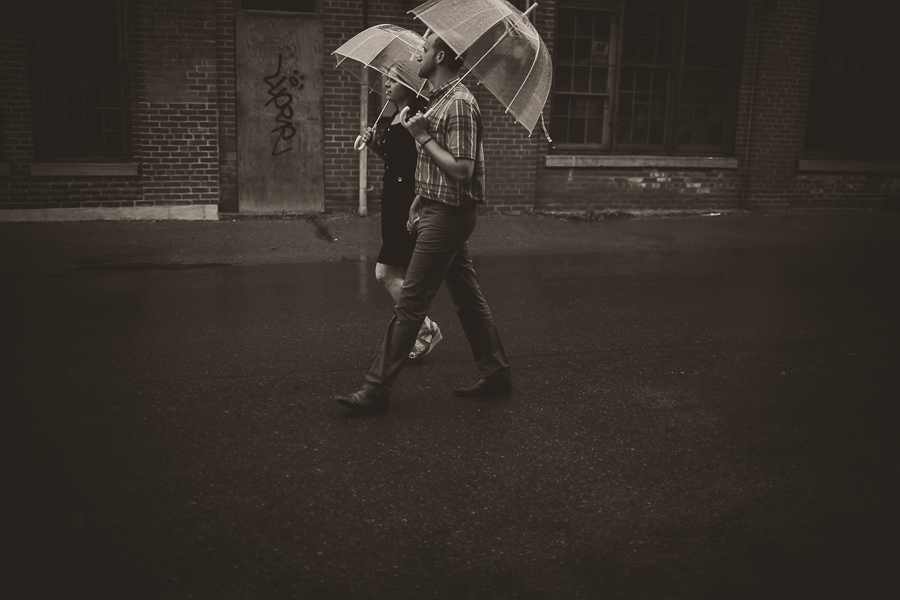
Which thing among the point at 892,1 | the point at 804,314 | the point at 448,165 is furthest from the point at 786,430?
the point at 892,1

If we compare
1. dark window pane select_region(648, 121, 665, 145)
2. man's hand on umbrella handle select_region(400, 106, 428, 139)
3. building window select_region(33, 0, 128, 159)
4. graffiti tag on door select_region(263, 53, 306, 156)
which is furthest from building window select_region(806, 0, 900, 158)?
man's hand on umbrella handle select_region(400, 106, 428, 139)

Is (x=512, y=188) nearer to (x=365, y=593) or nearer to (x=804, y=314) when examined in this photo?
(x=804, y=314)

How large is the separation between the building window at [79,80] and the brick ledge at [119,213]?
0.69 meters

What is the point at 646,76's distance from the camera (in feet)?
42.5

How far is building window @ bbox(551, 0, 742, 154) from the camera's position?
41.3 feet

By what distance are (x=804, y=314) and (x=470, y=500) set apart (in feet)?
15.7

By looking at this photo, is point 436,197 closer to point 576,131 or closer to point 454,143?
point 454,143

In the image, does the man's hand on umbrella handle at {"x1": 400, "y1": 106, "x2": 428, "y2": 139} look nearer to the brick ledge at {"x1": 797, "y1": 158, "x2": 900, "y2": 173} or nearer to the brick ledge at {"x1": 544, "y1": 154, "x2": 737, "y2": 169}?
the brick ledge at {"x1": 544, "y1": 154, "x2": 737, "y2": 169}

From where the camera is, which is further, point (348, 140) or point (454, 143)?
point (348, 140)

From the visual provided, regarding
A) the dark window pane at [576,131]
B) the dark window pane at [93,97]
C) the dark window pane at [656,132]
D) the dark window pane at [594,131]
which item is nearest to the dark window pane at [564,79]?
the dark window pane at [576,131]

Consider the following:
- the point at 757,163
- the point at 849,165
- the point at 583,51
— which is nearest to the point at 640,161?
the point at 583,51

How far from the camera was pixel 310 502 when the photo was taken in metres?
3.73

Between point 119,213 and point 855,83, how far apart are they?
37.0 ft

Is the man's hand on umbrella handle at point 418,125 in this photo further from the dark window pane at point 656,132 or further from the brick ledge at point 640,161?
the dark window pane at point 656,132
